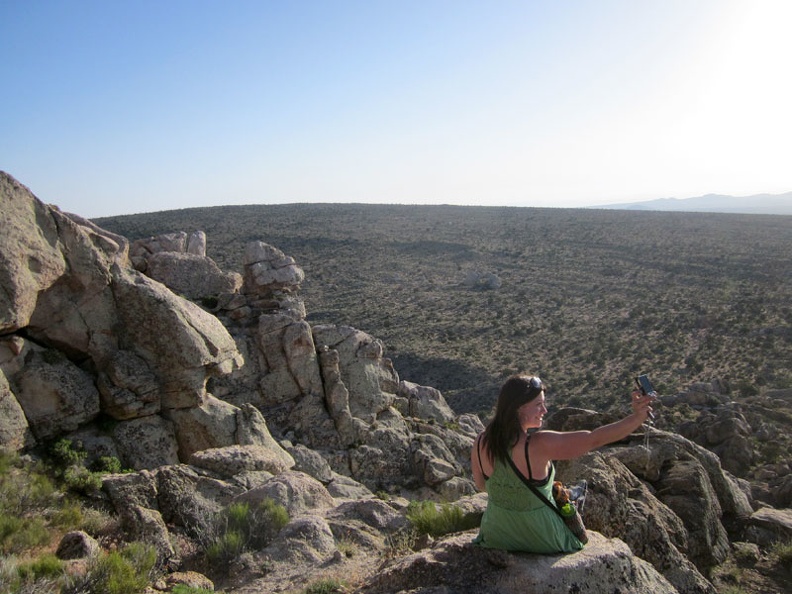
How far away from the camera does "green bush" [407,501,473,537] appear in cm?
719

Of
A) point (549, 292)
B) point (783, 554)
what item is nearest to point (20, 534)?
point (783, 554)

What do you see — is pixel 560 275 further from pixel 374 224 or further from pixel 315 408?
pixel 315 408

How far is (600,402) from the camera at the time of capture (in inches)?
1059

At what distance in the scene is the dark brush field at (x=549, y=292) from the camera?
31.5m

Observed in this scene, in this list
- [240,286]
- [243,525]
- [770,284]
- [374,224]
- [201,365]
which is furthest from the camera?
[374,224]

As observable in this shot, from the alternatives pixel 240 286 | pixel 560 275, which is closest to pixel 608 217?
pixel 560 275

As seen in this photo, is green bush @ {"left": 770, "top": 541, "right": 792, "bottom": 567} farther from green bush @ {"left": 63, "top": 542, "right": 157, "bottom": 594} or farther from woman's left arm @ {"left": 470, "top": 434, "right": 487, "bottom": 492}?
green bush @ {"left": 63, "top": 542, "right": 157, "bottom": 594}

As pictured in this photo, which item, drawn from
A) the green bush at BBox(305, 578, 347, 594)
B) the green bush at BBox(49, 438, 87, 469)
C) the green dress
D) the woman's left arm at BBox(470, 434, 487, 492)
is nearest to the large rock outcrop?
the green bush at BBox(49, 438, 87, 469)

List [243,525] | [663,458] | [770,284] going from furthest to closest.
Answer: [770,284]
[663,458]
[243,525]

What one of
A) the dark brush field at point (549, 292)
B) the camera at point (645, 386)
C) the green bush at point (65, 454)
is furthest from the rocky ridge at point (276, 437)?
the dark brush field at point (549, 292)

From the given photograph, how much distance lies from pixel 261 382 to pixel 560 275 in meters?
A: 43.3

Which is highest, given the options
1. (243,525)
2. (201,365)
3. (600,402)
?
(201,365)

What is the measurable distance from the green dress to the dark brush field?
75.5ft

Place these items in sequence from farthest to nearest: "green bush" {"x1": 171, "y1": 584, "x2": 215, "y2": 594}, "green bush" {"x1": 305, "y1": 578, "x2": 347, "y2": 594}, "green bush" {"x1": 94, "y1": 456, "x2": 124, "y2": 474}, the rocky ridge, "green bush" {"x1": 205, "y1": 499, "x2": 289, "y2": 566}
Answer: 1. "green bush" {"x1": 94, "y1": 456, "x2": 124, "y2": 474}
2. "green bush" {"x1": 205, "y1": 499, "x2": 289, "y2": 566}
3. the rocky ridge
4. "green bush" {"x1": 171, "y1": 584, "x2": 215, "y2": 594}
5. "green bush" {"x1": 305, "y1": 578, "x2": 347, "y2": 594}
